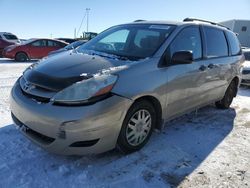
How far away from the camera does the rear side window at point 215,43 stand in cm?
497

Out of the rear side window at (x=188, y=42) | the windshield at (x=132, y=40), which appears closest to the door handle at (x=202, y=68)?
the rear side window at (x=188, y=42)

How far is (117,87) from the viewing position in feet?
10.6

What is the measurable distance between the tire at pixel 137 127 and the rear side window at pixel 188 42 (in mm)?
906

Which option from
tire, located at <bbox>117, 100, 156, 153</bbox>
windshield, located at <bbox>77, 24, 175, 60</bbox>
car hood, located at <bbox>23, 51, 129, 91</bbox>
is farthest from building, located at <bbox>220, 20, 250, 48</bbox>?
car hood, located at <bbox>23, 51, 129, 91</bbox>

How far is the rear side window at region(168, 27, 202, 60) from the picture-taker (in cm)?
416

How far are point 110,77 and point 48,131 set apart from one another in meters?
0.90

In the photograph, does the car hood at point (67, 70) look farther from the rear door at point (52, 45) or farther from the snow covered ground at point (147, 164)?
the rear door at point (52, 45)

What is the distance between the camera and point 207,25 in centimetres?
513

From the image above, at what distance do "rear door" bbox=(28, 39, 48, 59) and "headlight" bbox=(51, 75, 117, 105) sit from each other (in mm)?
13233

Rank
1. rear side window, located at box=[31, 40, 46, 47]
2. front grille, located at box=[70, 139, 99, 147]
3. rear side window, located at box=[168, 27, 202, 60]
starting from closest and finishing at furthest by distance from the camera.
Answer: front grille, located at box=[70, 139, 99, 147] → rear side window, located at box=[168, 27, 202, 60] → rear side window, located at box=[31, 40, 46, 47]

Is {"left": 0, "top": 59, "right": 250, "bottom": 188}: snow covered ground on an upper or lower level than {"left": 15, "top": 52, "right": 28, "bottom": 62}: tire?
upper

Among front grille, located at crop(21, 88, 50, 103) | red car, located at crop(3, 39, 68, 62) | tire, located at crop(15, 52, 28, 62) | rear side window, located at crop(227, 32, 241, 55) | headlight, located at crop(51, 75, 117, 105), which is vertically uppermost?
rear side window, located at crop(227, 32, 241, 55)

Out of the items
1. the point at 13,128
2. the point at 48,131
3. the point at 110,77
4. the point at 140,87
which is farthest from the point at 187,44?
the point at 13,128

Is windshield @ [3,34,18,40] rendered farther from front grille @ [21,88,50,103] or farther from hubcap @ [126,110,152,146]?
hubcap @ [126,110,152,146]
